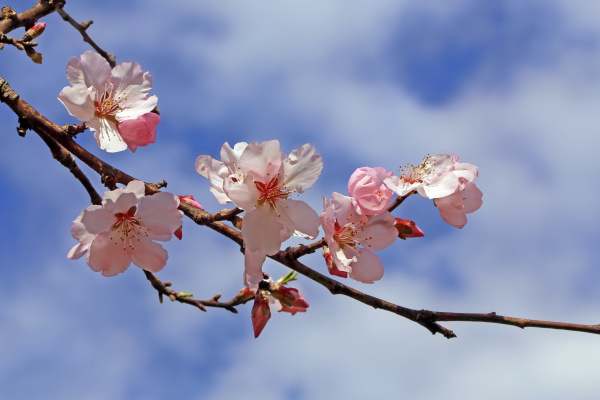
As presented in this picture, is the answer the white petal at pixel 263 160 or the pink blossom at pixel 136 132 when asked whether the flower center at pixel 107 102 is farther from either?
the white petal at pixel 263 160

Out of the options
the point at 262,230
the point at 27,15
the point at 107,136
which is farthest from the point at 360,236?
the point at 27,15

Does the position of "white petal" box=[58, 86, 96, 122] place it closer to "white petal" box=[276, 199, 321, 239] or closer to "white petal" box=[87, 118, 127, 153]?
"white petal" box=[87, 118, 127, 153]

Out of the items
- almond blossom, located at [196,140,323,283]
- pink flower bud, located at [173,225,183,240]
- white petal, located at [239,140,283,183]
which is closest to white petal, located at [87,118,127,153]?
pink flower bud, located at [173,225,183,240]

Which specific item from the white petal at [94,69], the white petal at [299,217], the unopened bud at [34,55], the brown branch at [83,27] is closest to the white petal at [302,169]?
the white petal at [299,217]

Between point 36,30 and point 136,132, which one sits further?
point 36,30

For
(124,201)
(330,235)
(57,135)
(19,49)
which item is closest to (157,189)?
(124,201)

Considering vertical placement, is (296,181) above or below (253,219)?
above

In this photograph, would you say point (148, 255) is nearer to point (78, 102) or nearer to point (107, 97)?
point (78, 102)

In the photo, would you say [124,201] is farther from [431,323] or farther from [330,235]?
[431,323]
